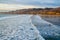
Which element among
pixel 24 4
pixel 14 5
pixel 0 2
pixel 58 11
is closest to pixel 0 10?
pixel 0 2

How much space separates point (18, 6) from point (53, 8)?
1257 millimetres

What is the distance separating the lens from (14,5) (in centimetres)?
495

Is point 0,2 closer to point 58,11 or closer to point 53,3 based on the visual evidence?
point 53,3

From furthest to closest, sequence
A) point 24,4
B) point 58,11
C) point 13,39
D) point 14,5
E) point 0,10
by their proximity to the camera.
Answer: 1. point 58,11
2. point 24,4
3. point 14,5
4. point 0,10
5. point 13,39

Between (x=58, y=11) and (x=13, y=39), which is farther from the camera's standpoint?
(x=58, y=11)

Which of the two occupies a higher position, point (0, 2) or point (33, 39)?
point (0, 2)

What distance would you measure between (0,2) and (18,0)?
72 centimetres

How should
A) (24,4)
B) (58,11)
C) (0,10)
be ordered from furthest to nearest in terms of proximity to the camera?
(58,11) → (24,4) → (0,10)

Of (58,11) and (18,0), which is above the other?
(18,0)

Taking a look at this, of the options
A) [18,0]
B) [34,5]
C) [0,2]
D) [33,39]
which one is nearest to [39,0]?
[34,5]

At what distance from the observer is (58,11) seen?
5.83 meters

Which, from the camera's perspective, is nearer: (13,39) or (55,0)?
(13,39)

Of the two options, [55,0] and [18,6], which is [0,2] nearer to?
[18,6]

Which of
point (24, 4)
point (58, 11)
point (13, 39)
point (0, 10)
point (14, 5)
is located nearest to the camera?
point (13, 39)
